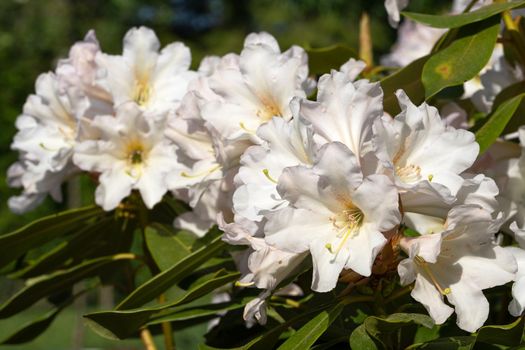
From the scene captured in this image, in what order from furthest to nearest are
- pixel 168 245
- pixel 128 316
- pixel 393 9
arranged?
pixel 168 245, pixel 393 9, pixel 128 316

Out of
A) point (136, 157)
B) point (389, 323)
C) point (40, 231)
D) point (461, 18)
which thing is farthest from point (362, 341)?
point (40, 231)

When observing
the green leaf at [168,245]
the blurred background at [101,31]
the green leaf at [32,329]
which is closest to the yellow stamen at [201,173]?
the green leaf at [168,245]

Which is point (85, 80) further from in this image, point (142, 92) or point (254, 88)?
point (254, 88)

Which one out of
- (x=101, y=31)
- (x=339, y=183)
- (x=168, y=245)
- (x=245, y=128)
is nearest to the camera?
(x=339, y=183)

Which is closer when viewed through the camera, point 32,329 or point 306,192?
point 306,192

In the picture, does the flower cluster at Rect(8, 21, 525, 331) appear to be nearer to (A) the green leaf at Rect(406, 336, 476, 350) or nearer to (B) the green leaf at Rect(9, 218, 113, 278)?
(A) the green leaf at Rect(406, 336, 476, 350)

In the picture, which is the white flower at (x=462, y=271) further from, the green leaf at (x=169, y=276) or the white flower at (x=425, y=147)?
the green leaf at (x=169, y=276)

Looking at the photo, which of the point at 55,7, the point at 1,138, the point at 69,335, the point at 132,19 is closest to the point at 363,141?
the point at 69,335
